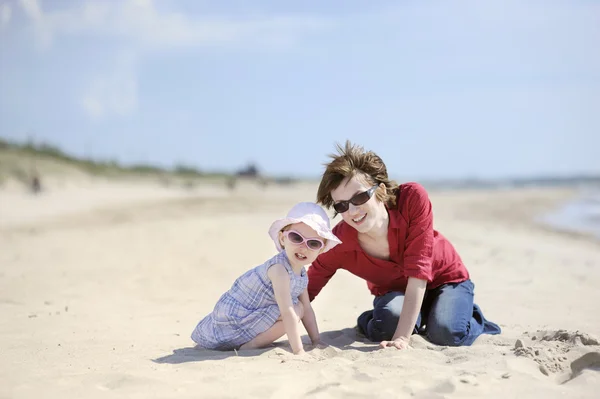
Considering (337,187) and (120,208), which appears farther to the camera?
(120,208)

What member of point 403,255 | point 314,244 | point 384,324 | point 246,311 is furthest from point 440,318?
point 246,311

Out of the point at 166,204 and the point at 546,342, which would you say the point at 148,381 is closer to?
the point at 546,342

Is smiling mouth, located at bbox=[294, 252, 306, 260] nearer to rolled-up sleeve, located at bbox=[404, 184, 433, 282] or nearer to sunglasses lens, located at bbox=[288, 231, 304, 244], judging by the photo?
sunglasses lens, located at bbox=[288, 231, 304, 244]

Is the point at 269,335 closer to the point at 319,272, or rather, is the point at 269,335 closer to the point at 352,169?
the point at 319,272

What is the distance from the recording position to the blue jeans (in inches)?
154

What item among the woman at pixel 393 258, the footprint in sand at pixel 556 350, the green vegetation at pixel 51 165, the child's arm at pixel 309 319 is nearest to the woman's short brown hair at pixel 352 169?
the woman at pixel 393 258

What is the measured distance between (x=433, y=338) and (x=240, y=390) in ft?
5.18

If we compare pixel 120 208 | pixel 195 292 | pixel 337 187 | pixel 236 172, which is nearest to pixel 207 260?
pixel 195 292

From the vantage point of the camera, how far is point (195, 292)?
6.36 metres

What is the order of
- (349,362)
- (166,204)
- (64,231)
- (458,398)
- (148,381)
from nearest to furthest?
(458,398) < (148,381) < (349,362) < (64,231) < (166,204)

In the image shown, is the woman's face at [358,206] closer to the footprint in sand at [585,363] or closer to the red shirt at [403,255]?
the red shirt at [403,255]

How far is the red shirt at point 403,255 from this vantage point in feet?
12.6

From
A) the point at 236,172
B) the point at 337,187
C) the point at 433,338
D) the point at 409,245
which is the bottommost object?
the point at 236,172

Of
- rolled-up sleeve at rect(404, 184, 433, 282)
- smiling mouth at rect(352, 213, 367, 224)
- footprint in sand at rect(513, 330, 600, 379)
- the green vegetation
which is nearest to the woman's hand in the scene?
rolled-up sleeve at rect(404, 184, 433, 282)
